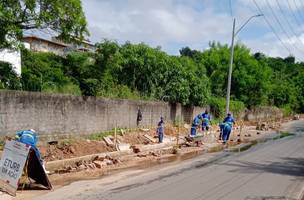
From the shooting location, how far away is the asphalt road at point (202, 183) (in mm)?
11320

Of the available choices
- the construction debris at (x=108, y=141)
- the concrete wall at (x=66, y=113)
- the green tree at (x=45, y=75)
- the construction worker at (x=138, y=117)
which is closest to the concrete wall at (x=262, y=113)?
the concrete wall at (x=66, y=113)

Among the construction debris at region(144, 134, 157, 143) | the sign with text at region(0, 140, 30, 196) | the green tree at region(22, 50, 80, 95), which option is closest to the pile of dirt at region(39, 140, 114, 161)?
the green tree at region(22, 50, 80, 95)

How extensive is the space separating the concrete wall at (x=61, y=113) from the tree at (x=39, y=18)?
281cm

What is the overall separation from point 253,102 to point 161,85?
28.3m

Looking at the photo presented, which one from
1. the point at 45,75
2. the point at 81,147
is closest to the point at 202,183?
the point at 81,147

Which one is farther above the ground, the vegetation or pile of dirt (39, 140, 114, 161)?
the vegetation

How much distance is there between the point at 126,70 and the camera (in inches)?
1292

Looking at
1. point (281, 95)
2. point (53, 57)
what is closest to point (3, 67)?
point (53, 57)

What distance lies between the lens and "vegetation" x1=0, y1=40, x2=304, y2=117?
24.2m

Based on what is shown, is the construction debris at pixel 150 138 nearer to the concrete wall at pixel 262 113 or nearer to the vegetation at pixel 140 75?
the vegetation at pixel 140 75

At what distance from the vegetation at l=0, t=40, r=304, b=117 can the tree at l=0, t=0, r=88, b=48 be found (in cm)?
203

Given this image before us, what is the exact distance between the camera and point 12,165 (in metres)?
11.6

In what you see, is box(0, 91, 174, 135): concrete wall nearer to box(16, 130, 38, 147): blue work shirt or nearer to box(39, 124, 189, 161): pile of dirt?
box(39, 124, 189, 161): pile of dirt

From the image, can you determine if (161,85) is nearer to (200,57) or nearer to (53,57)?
(53,57)
